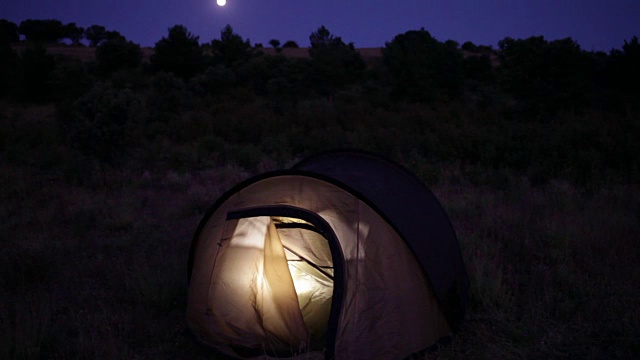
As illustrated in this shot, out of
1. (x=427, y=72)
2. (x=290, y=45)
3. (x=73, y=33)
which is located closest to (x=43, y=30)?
(x=73, y=33)

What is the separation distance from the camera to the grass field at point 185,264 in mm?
4219

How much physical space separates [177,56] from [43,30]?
4654 centimetres

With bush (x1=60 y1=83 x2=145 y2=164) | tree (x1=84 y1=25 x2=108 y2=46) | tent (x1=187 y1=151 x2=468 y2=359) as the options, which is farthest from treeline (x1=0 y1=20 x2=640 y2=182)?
tree (x1=84 y1=25 x2=108 y2=46)

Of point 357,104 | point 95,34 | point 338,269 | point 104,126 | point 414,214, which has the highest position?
point 95,34

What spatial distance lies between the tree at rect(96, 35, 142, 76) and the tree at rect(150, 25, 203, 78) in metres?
2.42

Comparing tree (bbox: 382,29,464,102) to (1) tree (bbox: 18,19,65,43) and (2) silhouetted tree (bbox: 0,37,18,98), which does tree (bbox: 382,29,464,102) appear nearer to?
(2) silhouetted tree (bbox: 0,37,18,98)

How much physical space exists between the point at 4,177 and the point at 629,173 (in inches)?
509

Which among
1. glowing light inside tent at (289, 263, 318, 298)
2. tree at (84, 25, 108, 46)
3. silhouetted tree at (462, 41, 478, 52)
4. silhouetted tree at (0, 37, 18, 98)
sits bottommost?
glowing light inside tent at (289, 263, 318, 298)

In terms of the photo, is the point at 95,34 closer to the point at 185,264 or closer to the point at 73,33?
the point at 73,33

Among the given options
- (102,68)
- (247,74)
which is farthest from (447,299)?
(102,68)

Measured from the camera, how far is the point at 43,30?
64.9 m

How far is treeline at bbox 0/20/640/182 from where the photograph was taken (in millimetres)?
12031

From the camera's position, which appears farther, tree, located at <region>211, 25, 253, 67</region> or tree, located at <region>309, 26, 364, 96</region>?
tree, located at <region>211, 25, 253, 67</region>

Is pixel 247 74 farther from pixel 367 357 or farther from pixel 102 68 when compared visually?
pixel 367 357
